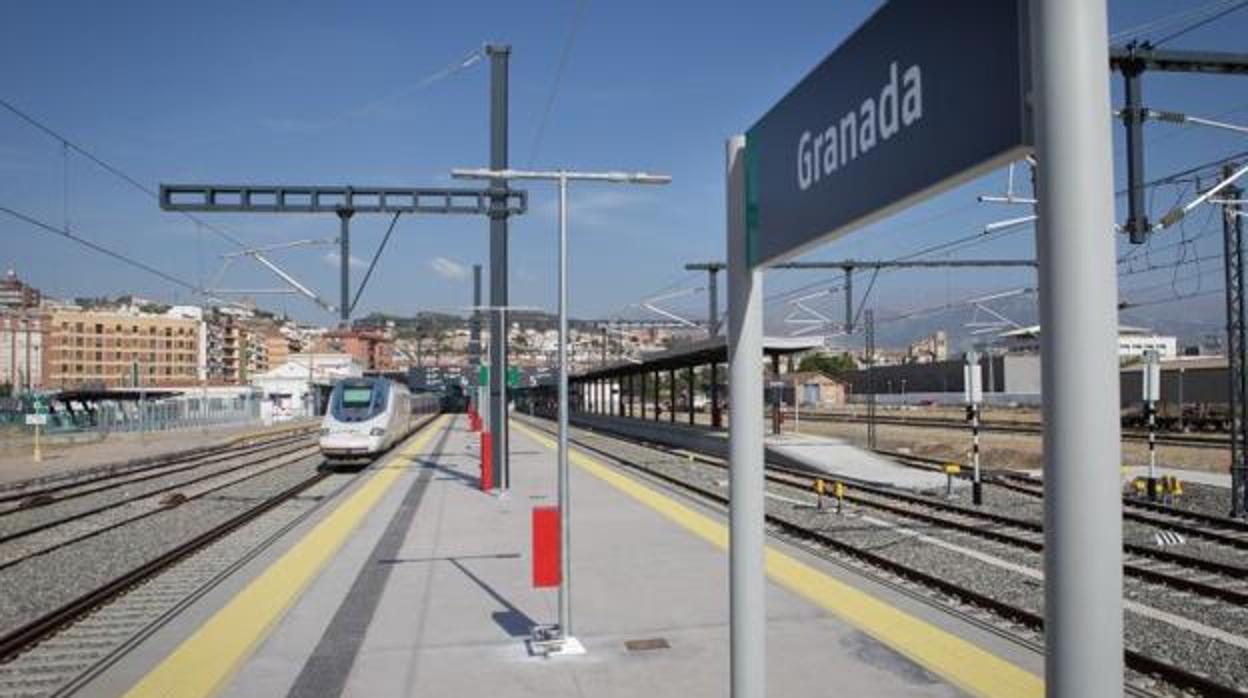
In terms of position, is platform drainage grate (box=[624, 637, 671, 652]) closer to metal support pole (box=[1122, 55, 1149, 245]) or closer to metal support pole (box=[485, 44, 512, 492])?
metal support pole (box=[1122, 55, 1149, 245])

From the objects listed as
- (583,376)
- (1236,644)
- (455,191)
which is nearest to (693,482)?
(455,191)

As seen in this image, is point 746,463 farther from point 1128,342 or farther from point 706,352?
point 1128,342

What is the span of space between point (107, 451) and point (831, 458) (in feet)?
97.6

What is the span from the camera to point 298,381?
10538cm

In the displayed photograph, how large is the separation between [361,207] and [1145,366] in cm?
1485

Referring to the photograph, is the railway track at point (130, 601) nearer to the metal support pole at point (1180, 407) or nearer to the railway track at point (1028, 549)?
the railway track at point (1028, 549)

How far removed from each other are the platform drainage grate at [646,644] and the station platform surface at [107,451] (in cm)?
2491

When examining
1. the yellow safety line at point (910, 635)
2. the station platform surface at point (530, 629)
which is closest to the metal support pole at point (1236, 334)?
the station platform surface at point (530, 629)

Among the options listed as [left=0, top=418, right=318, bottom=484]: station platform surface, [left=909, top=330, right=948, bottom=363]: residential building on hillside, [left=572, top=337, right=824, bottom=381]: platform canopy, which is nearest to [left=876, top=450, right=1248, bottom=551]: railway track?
[left=572, top=337, right=824, bottom=381]: platform canopy

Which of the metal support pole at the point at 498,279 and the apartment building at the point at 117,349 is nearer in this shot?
the metal support pole at the point at 498,279

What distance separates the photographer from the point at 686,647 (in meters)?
7.68

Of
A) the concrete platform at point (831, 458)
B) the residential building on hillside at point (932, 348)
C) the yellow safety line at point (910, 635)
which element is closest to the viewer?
the yellow safety line at point (910, 635)

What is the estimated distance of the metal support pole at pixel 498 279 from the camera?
1905 centimetres

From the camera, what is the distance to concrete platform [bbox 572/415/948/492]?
2336cm
